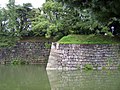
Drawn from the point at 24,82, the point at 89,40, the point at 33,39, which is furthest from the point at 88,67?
the point at 33,39

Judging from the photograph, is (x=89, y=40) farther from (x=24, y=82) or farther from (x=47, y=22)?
(x=24, y=82)

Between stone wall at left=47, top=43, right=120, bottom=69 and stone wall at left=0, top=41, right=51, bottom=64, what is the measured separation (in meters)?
9.95

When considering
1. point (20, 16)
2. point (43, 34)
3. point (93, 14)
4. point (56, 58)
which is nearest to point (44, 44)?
point (43, 34)

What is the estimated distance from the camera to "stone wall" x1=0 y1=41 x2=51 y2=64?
3531cm

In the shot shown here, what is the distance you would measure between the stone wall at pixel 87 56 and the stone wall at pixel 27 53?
9.95m

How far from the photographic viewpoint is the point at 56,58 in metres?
25.6

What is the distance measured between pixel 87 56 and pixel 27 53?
38.2 ft

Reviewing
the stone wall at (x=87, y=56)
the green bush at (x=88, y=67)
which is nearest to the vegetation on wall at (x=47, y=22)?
the stone wall at (x=87, y=56)

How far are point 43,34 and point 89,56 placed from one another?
41.1 ft

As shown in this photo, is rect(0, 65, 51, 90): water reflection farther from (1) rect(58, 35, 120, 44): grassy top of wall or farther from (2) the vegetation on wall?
(2) the vegetation on wall

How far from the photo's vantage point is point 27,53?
35406 millimetres

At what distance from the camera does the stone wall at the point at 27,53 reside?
116ft

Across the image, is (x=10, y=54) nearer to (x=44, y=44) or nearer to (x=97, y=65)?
(x=44, y=44)

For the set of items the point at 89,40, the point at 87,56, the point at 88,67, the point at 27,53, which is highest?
the point at 89,40
